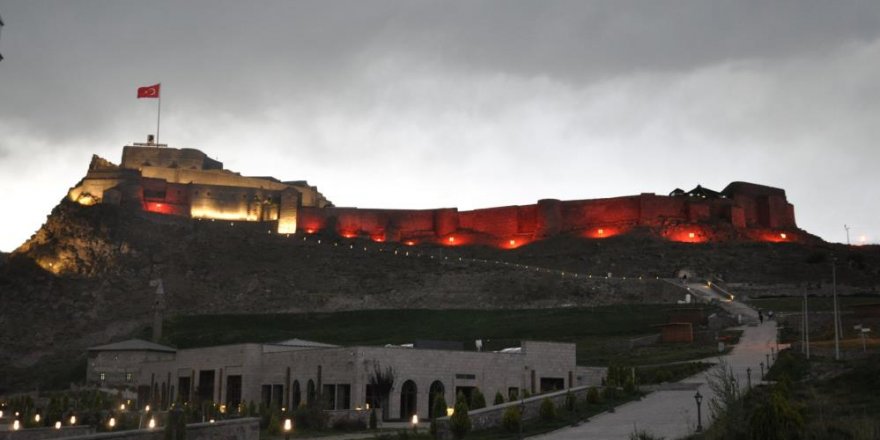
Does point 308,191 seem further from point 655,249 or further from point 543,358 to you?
point 543,358

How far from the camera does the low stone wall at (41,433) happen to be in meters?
25.1

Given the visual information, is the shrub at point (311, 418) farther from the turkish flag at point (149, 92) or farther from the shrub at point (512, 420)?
the turkish flag at point (149, 92)

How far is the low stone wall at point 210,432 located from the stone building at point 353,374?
8.63 metres


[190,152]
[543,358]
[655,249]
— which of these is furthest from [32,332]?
[655,249]

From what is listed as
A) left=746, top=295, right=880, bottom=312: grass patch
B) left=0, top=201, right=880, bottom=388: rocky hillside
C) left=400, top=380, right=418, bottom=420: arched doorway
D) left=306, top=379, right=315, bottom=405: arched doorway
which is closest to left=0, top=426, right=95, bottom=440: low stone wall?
left=306, top=379, right=315, bottom=405: arched doorway

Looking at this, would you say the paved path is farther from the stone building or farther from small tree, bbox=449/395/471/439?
the stone building

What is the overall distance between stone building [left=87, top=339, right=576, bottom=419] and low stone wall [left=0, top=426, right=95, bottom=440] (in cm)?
842

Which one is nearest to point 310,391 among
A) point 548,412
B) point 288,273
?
point 548,412

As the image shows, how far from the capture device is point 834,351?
3472cm

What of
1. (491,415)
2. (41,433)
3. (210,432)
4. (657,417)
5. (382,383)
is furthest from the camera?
(382,383)

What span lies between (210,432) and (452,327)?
1770 inches

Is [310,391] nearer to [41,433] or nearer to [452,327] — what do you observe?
[41,433]

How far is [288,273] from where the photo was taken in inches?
3374

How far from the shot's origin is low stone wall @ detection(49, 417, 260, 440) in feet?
63.1
